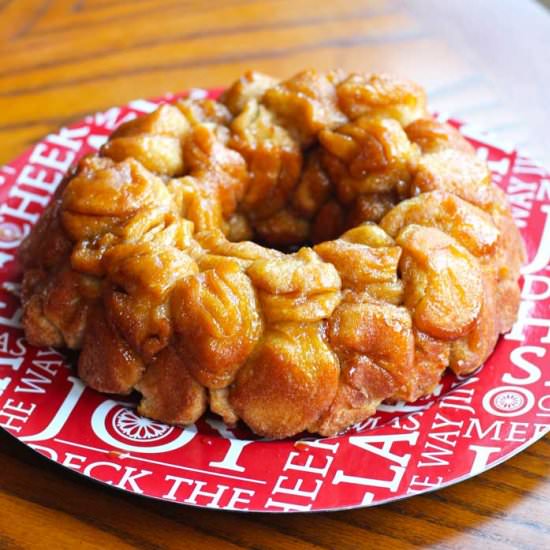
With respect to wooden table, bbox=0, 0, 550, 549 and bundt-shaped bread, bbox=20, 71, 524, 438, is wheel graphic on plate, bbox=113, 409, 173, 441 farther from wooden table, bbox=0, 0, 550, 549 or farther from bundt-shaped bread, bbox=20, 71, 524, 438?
wooden table, bbox=0, 0, 550, 549

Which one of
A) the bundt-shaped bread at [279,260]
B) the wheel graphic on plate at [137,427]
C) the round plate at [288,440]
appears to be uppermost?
the bundt-shaped bread at [279,260]

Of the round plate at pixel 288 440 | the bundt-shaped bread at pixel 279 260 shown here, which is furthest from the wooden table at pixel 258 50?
the round plate at pixel 288 440

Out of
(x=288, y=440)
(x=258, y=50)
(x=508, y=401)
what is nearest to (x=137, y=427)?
(x=288, y=440)

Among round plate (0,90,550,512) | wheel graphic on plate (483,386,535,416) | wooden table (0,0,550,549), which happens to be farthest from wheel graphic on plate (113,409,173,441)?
wooden table (0,0,550,549)

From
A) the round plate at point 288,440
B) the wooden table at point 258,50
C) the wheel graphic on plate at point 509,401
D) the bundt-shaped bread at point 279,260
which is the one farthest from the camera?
the wooden table at point 258,50

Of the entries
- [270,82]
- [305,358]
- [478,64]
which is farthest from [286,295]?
[478,64]

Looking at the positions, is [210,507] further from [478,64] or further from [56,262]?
[478,64]

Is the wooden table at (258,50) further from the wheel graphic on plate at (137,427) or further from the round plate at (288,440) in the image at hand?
the wheel graphic on plate at (137,427)
